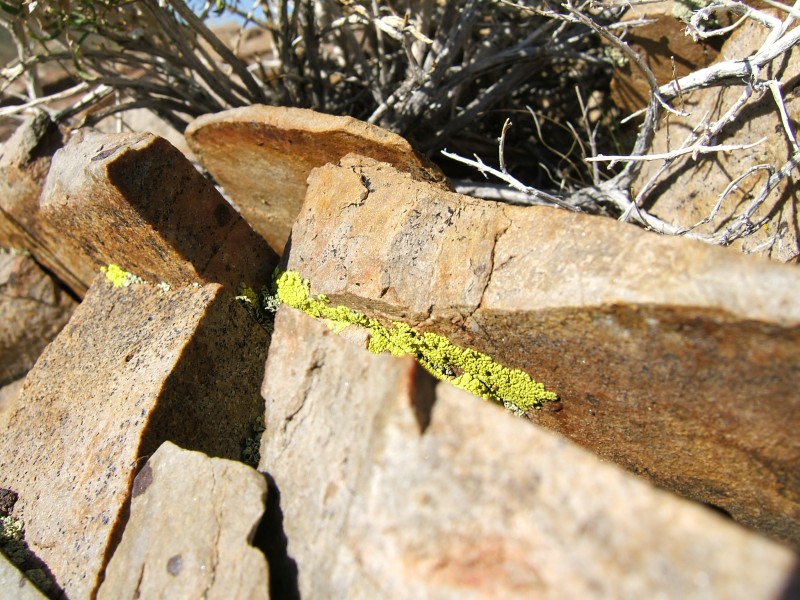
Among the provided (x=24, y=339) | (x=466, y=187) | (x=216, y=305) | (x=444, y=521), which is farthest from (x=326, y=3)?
(x=444, y=521)

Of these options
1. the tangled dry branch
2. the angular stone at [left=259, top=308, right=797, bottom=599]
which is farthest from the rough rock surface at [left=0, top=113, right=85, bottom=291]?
the angular stone at [left=259, top=308, right=797, bottom=599]

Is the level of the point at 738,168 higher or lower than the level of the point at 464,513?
lower

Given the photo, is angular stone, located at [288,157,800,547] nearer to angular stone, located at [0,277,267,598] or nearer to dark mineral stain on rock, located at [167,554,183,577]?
angular stone, located at [0,277,267,598]

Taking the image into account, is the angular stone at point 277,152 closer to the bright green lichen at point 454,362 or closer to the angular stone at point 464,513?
the bright green lichen at point 454,362

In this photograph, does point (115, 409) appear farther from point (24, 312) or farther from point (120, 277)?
point (24, 312)

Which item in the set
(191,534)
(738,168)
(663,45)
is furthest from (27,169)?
(738,168)

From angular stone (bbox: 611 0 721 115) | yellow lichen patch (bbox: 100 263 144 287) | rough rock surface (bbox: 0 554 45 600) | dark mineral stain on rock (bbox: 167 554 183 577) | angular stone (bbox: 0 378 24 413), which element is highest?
yellow lichen patch (bbox: 100 263 144 287)
